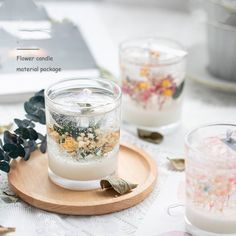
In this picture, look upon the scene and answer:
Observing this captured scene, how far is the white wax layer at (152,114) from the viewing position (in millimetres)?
1133

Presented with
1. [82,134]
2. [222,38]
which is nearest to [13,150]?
[82,134]

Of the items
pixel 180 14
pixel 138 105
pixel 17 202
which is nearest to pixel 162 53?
pixel 138 105

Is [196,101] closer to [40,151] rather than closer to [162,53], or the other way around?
[162,53]

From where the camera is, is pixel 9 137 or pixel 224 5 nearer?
pixel 9 137

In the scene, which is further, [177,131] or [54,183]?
[177,131]

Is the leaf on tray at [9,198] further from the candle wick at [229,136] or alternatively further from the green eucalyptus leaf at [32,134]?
the candle wick at [229,136]

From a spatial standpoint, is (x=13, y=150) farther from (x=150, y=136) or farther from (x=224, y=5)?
(x=224, y=5)

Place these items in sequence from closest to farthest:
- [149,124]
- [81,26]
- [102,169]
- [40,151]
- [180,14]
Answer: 1. [102,169]
2. [40,151]
3. [149,124]
4. [81,26]
5. [180,14]

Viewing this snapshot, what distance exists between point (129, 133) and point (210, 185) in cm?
33

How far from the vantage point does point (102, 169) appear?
936 millimetres

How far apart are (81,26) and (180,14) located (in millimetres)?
284

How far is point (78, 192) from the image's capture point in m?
0.94

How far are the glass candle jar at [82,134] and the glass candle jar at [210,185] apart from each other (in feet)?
0.40

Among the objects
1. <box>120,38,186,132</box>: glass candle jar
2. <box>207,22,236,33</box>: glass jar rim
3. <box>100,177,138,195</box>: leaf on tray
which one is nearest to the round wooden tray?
<box>100,177,138,195</box>: leaf on tray
